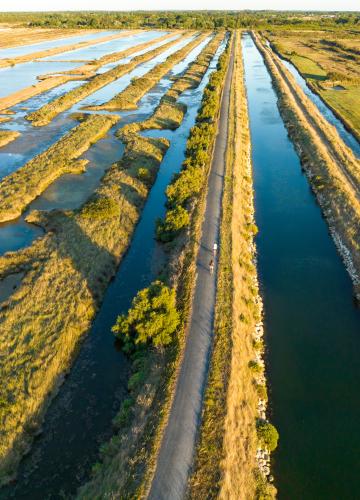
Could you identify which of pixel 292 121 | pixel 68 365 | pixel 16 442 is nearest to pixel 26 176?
pixel 68 365

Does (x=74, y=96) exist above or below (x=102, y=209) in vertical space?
below

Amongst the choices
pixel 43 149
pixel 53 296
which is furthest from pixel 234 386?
pixel 43 149

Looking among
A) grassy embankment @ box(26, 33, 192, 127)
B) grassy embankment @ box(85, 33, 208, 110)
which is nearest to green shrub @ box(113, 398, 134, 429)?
grassy embankment @ box(26, 33, 192, 127)

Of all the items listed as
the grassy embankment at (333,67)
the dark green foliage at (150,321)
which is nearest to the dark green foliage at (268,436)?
the dark green foliage at (150,321)

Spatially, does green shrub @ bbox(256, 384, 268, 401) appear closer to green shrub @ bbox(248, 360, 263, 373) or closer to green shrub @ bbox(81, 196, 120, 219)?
green shrub @ bbox(248, 360, 263, 373)

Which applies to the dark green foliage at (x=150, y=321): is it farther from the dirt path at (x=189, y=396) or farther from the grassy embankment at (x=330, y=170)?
the grassy embankment at (x=330, y=170)

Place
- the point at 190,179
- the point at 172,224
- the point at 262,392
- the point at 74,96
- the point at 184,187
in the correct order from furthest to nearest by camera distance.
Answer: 1. the point at 74,96
2. the point at 190,179
3. the point at 184,187
4. the point at 172,224
5. the point at 262,392

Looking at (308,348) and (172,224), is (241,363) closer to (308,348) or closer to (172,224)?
(308,348)
